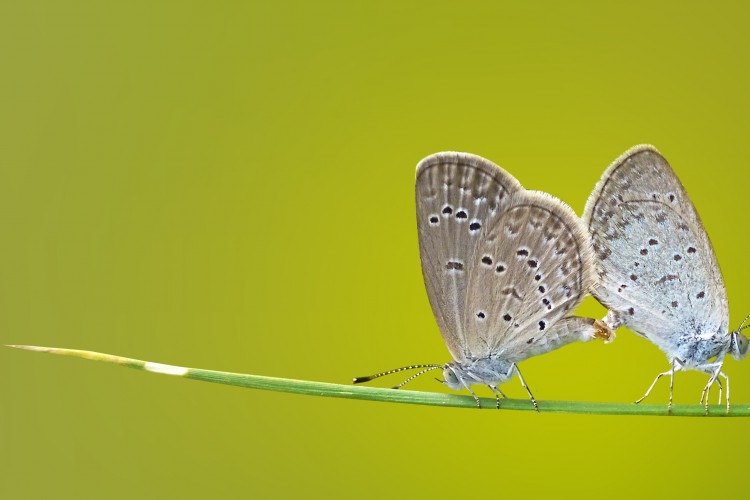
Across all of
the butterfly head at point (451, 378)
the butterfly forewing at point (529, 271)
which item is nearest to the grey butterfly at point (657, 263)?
the butterfly forewing at point (529, 271)

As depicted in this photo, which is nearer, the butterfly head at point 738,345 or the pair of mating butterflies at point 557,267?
the pair of mating butterflies at point 557,267

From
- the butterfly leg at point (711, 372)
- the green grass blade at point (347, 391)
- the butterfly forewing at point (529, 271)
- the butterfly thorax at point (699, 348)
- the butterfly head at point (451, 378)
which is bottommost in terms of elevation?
the green grass blade at point (347, 391)

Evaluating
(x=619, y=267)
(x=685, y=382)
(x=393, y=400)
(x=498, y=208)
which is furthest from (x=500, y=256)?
(x=685, y=382)

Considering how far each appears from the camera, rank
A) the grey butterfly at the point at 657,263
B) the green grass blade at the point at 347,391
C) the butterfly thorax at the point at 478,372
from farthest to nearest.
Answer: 1. the grey butterfly at the point at 657,263
2. the butterfly thorax at the point at 478,372
3. the green grass blade at the point at 347,391

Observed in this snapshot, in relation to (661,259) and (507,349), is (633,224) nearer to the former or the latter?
(661,259)

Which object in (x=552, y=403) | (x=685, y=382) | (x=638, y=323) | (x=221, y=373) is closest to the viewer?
(x=221, y=373)

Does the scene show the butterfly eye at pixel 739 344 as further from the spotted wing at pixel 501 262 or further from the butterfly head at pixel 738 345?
the spotted wing at pixel 501 262

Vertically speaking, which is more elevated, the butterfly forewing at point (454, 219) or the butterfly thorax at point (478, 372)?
the butterfly forewing at point (454, 219)

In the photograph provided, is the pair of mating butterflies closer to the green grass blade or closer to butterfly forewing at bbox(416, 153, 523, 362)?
butterfly forewing at bbox(416, 153, 523, 362)

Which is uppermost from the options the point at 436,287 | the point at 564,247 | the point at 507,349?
the point at 564,247
